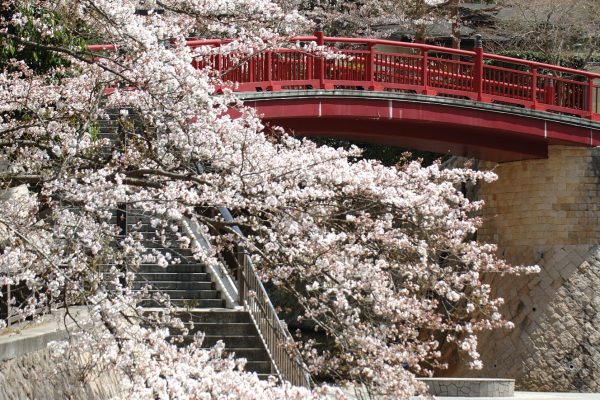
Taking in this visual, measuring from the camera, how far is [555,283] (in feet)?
81.4

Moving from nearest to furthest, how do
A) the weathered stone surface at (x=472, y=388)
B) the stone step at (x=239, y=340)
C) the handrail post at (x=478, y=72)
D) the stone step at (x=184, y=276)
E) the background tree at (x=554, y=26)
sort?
the stone step at (x=239, y=340)
the stone step at (x=184, y=276)
the weathered stone surface at (x=472, y=388)
the handrail post at (x=478, y=72)
the background tree at (x=554, y=26)

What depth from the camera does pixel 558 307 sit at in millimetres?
24656

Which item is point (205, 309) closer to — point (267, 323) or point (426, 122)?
point (267, 323)

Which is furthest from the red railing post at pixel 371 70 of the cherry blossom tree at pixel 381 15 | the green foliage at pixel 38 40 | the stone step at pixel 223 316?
the green foliage at pixel 38 40

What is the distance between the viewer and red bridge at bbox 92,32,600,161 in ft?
69.8

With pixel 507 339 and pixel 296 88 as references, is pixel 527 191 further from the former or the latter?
A: pixel 296 88

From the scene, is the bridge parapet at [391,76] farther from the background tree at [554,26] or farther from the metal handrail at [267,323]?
the background tree at [554,26]

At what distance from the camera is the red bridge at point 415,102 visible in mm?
21281

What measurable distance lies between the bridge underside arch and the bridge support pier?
0.63 metres

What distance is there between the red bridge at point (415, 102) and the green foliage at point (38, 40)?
589cm

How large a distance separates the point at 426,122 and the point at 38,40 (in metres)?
10.2

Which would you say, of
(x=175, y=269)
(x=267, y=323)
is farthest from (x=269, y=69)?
(x=267, y=323)

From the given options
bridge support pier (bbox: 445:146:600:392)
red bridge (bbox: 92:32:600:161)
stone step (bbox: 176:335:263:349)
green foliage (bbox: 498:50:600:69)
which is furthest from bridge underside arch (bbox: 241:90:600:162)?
green foliage (bbox: 498:50:600:69)

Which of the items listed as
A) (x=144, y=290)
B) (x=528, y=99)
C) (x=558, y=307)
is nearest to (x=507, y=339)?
(x=558, y=307)
